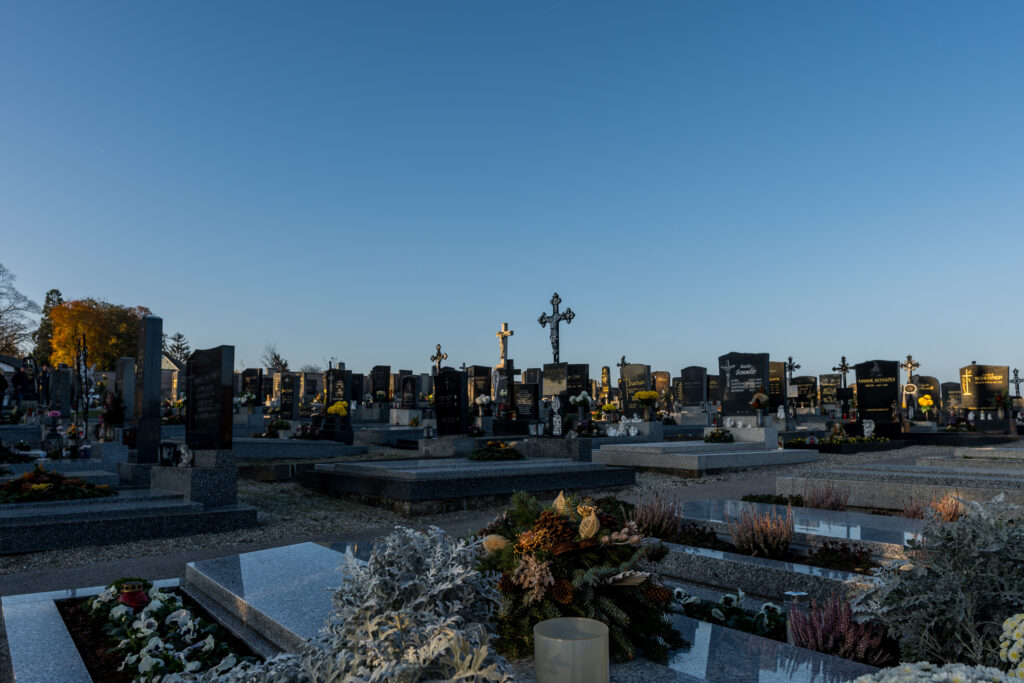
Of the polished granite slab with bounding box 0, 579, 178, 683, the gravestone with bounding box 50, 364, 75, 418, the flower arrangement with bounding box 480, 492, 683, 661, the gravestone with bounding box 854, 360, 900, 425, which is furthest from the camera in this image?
the gravestone with bounding box 50, 364, 75, 418

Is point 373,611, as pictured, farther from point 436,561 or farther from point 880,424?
point 880,424

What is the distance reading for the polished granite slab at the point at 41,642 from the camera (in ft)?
11.0

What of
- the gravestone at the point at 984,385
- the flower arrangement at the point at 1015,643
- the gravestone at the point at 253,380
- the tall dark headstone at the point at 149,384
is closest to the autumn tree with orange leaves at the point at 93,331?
the gravestone at the point at 253,380

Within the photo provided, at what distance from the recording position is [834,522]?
6738mm

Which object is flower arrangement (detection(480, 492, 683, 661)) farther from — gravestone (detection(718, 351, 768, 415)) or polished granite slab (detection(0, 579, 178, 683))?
gravestone (detection(718, 351, 768, 415))

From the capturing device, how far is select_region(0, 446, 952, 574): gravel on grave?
7.86 metres

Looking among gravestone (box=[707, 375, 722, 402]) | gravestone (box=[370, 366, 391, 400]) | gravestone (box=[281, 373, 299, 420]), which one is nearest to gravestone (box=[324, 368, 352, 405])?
gravestone (box=[281, 373, 299, 420])

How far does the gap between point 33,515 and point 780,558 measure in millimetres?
8859

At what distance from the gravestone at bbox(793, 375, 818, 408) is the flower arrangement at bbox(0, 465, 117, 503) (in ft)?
130

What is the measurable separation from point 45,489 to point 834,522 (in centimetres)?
1041

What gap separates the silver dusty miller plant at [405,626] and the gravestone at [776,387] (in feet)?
106

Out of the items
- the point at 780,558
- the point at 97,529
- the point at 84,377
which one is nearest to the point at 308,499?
the point at 97,529

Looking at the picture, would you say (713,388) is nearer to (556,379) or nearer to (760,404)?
(760,404)

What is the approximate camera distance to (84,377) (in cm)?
1856
